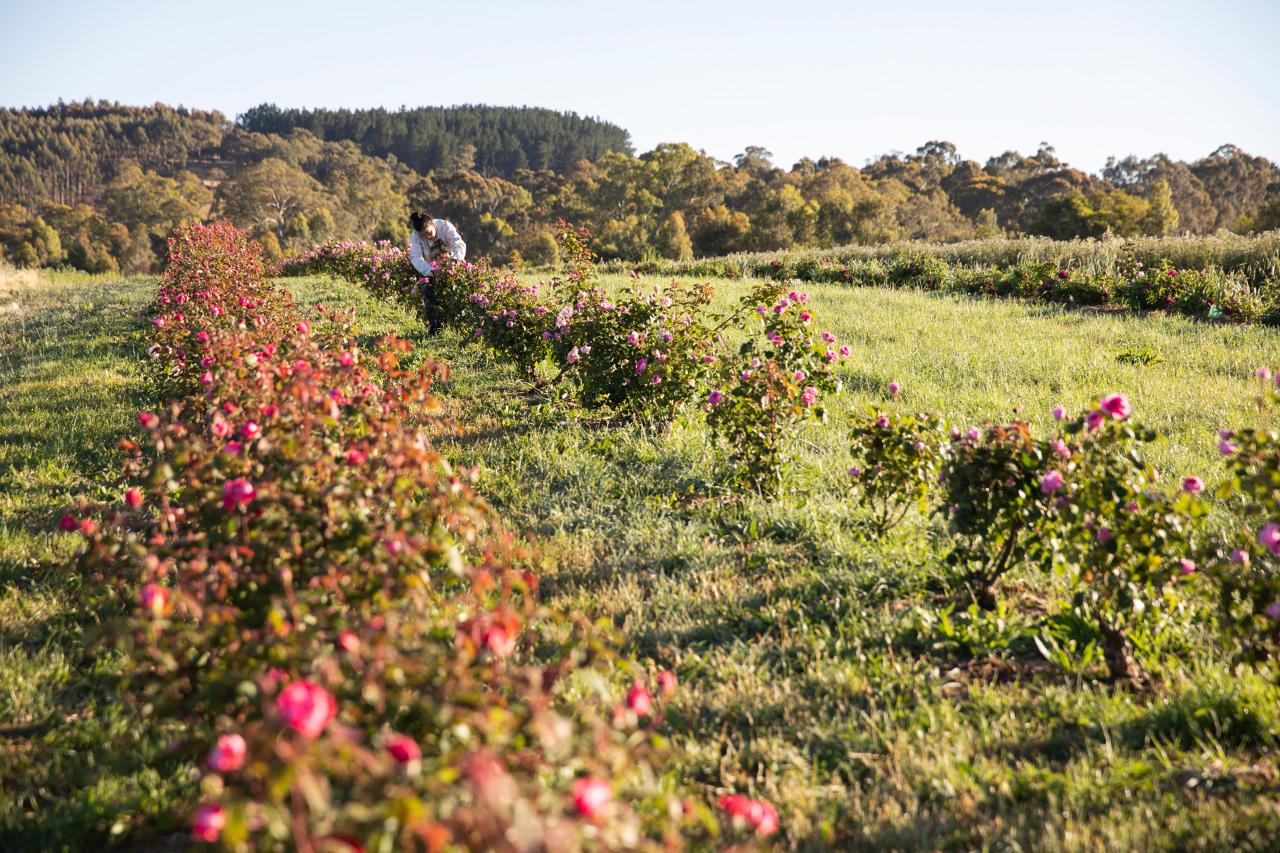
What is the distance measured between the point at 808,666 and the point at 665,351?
102 inches

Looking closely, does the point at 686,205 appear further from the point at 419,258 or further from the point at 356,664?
the point at 356,664

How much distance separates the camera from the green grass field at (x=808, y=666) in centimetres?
190

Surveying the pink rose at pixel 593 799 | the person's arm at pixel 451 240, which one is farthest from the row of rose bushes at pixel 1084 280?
the pink rose at pixel 593 799

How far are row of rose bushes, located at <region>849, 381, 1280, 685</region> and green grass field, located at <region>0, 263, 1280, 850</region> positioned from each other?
0.62 ft

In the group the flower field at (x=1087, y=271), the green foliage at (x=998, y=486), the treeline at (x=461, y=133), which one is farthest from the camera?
the treeline at (x=461, y=133)

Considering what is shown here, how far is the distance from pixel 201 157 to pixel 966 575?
371 ft

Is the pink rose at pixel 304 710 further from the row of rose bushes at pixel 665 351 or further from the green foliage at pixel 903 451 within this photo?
the row of rose bushes at pixel 665 351

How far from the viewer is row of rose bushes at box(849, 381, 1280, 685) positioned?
1981mm

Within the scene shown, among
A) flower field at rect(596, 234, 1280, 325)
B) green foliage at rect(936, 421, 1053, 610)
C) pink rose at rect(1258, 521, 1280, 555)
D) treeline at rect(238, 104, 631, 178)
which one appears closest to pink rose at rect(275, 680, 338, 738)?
pink rose at rect(1258, 521, 1280, 555)

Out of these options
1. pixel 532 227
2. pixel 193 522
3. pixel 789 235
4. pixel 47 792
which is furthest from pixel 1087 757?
pixel 532 227

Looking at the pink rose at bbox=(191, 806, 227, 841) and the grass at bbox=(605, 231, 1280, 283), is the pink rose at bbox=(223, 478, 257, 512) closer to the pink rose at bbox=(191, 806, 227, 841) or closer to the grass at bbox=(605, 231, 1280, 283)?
the pink rose at bbox=(191, 806, 227, 841)

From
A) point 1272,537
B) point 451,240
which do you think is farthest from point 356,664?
point 451,240

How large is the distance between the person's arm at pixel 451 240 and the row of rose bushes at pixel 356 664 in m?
5.47

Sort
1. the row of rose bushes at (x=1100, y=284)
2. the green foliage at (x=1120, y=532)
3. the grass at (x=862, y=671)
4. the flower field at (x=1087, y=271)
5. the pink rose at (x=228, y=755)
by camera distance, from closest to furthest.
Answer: the pink rose at (x=228, y=755) → the grass at (x=862, y=671) → the green foliage at (x=1120, y=532) → the row of rose bushes at (x=1100, y=284) → the flower field at (x=1087, y=271)
